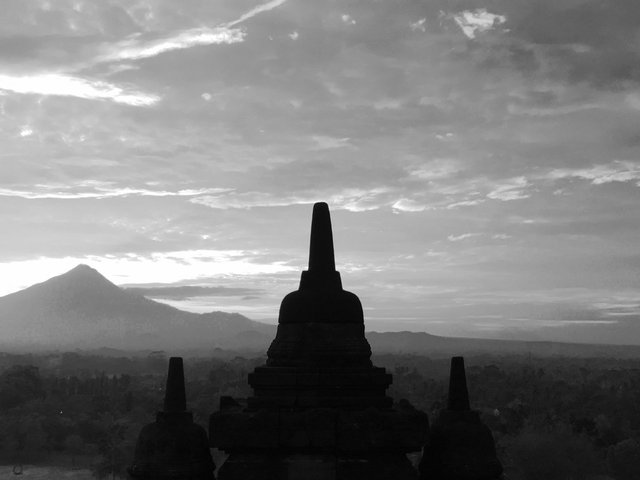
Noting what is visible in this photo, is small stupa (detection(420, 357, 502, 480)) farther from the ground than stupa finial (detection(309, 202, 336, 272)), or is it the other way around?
stupa finial (detection(309, 202, 336, 272))

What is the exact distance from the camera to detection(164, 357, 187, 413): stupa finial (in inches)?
362

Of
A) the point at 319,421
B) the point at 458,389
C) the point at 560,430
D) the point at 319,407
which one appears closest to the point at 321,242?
the point at 319,407

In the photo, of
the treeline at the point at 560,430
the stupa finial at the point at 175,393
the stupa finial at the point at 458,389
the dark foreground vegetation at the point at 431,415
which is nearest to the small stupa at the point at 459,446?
the stupa finial at the point at 458,389

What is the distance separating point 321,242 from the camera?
975 centimetres

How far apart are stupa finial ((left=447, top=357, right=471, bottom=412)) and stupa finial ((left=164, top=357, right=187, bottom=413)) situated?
3.51 meters

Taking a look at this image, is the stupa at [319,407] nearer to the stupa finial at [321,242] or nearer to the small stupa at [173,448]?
the stupa finial at [321,242]

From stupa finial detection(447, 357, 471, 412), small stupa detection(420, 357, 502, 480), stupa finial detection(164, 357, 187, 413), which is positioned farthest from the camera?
stupa finial detection(447, 357, 471, 412)

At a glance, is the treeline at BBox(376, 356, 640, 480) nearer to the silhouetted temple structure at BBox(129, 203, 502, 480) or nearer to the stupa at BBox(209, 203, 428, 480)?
the silhouetted temple structure at BBox(129, 203, 502, 480)

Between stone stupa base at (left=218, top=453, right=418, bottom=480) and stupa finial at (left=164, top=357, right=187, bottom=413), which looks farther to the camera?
stupa finial at (left=164, top=357, right=187, bottom=413)

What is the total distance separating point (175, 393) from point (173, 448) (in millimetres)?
704

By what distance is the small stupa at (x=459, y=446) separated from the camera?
8.91 m

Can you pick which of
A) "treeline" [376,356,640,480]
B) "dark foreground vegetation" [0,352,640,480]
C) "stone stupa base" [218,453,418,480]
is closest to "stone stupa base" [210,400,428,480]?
"stone stupa base" [218,453,418,480]

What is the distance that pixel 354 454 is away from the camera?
8.45 meters

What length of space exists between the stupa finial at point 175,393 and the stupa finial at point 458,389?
3509 millimetres
